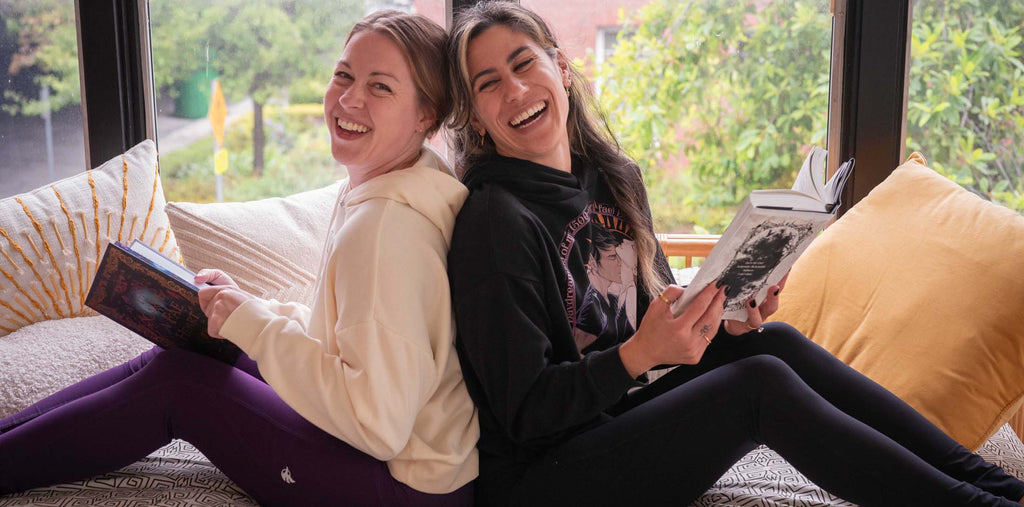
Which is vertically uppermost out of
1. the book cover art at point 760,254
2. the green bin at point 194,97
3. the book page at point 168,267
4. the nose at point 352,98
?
the nose at point 352,98

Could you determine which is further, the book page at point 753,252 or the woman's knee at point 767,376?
the woman's knee at point 767,376

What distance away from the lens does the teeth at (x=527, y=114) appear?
140 cm

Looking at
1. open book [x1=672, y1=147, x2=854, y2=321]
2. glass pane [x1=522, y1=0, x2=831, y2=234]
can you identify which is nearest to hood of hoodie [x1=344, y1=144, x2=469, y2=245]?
open book [x1=672, y1=147, x2=854, y2=321]

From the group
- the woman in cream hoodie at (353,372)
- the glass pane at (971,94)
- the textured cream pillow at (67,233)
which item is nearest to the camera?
the woman in cream hoodie at (353,372)

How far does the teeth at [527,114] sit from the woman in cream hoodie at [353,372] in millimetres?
137

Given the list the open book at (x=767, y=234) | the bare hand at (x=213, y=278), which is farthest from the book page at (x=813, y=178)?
the bare hand at (x=213, y=278)

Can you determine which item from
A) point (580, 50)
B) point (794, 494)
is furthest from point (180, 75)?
point (794, 494)

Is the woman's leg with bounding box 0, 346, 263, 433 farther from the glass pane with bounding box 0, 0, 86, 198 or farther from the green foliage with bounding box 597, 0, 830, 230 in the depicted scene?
the green foliage with bounding box 597, 0, 830, 230

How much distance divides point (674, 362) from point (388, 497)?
47 centimetres

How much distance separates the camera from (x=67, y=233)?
1.89 meters

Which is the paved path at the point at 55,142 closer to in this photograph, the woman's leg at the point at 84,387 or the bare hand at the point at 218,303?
the woman's leg at the point at 84,387

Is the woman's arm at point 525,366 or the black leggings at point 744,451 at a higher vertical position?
the woman's arm at point 525,366

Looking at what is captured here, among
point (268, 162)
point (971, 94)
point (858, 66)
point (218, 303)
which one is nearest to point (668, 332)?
point (218, 303)

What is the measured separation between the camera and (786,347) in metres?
1.45
